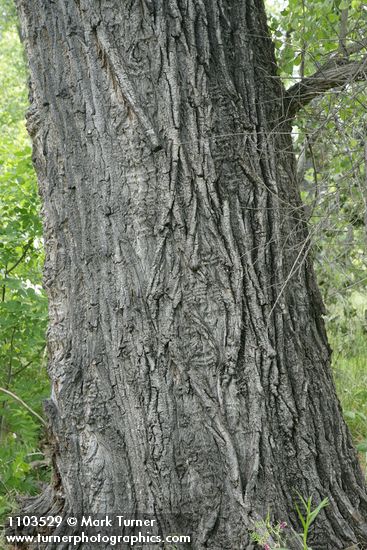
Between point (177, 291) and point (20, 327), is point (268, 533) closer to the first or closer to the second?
point (177, 291)

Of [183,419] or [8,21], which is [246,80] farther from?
[8,21]

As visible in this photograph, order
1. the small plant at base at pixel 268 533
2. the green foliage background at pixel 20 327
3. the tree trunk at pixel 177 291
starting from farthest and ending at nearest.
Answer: the green foliage background at pixel 20 327, the tree trunk at pixel 177 291, the small plant at base at pixel 268 533

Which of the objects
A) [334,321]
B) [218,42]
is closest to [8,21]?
[334,321]

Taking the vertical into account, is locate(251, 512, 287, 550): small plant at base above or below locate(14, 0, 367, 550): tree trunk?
below

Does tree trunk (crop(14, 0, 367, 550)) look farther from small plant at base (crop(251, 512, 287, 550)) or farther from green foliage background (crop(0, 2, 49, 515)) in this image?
green foliage background (crop(0, 2, 49, 515))

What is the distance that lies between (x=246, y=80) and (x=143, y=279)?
95cm

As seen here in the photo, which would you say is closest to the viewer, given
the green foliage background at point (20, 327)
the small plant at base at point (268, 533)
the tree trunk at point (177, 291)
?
the small plant at base at point (268, 533)

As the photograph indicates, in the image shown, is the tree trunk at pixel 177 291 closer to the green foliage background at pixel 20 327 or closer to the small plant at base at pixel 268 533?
the small plant at base at pixel 268 533

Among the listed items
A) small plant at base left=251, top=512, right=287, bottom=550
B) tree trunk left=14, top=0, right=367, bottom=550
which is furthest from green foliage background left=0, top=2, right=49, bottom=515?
small plant at base left=251, top=512, right=287, bottom=550

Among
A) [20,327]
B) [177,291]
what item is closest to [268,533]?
[177,291]

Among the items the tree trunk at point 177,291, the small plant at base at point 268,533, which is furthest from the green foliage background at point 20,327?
the small plant at base at point 268,533

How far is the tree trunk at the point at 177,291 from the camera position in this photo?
2689 mm

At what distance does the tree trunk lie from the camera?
8.82 feet

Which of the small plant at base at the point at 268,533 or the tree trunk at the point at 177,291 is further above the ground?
the tree trunk at the point at 177,291
